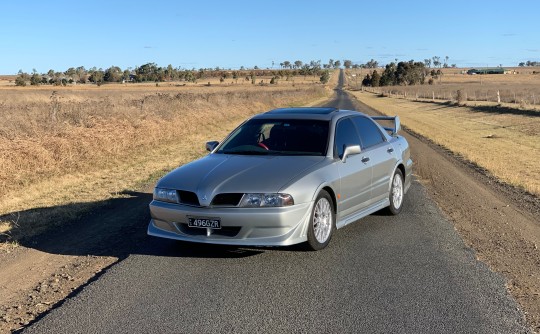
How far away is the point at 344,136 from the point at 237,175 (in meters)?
1.81

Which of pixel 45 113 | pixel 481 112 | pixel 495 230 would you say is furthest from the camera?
pixel 481 112

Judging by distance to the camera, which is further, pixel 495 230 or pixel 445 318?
pixel 495 230

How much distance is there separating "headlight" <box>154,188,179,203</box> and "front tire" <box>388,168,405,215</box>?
3.24m

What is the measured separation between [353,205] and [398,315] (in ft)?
7.86

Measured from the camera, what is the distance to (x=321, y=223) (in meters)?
5.77

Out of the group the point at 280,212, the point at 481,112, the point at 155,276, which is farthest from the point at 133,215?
the point at 481,112

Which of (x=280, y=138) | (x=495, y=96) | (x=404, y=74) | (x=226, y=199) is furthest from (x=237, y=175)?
(x=404, y=74)

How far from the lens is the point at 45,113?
16594mm

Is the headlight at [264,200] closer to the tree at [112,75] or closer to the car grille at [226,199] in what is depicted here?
the car grille at [226,199]

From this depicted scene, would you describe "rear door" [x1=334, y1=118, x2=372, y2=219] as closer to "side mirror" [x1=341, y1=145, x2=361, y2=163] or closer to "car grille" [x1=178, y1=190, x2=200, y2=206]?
"side mirror" [x1=341, y1=145, x2=361, y2=163]

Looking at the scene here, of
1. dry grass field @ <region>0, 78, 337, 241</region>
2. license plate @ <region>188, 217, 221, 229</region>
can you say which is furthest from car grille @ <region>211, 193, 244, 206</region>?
dry grass field @ <region>0, 78, 337, 241</region>

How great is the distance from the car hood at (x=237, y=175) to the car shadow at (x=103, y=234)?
2.63 feet

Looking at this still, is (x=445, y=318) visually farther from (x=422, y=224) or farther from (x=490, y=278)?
(x=422, y=224)

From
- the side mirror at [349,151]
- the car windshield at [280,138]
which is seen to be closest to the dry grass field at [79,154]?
the car windshield at [280,138]
